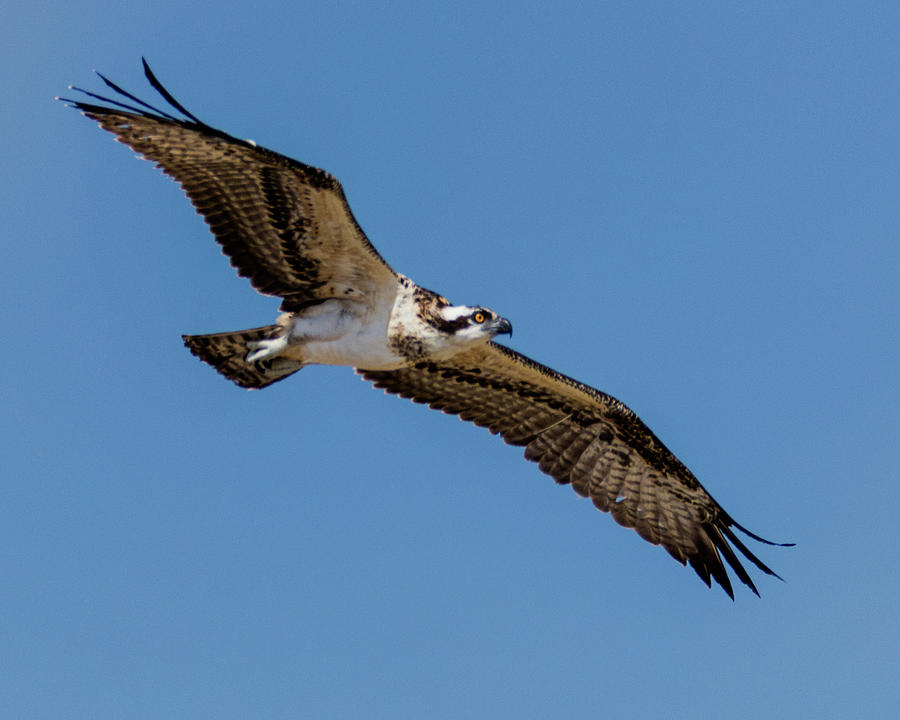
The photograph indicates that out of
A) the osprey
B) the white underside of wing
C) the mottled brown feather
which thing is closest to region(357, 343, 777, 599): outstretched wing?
the osprey

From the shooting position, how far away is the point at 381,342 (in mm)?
12875

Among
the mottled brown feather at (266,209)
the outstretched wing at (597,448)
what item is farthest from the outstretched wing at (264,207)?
the outstretched wing at (597,448)

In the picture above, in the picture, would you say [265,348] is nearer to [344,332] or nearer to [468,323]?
[344,332]

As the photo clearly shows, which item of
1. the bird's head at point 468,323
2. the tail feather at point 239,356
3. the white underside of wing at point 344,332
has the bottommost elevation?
the tail feather at point 239,356

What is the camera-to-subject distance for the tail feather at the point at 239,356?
42.7ft

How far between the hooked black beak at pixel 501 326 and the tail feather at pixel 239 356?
1.99 m

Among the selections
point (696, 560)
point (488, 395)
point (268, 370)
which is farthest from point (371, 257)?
point (696, 560)

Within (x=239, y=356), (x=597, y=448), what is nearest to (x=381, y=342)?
(x=239, y=356)

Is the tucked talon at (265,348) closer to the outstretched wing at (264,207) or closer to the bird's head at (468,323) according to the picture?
the outstretched wing at (264,207)

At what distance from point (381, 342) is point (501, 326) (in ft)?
3.76

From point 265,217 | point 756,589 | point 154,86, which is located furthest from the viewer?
point 756,589

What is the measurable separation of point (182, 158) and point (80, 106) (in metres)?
0.98

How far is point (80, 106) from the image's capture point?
11.6 metres

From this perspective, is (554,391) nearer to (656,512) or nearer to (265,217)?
(656,512)
